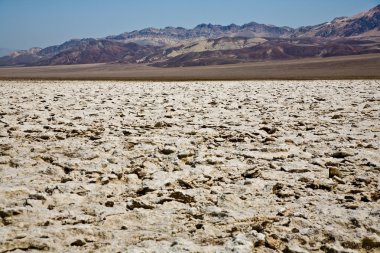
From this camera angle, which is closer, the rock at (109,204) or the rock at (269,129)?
the rock at (109,204)

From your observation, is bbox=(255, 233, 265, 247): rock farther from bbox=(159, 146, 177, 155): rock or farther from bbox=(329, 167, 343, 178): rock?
bbox=(159, 146, 177, 155): rock

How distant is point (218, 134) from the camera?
240 inches

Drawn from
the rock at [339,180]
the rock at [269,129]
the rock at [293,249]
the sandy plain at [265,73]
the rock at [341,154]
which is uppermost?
the sandy plain at [265,73]

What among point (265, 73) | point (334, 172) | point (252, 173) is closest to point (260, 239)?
point (252, 173)

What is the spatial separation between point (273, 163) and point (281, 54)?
146879 mm

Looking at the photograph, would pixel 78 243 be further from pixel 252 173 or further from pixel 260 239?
pixel 252 173

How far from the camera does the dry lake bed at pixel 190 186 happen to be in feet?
8.53

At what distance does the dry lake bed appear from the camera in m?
2.60

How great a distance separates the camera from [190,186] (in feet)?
12.1

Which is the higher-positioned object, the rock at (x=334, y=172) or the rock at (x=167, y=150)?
the rock at (x=167, y=150)

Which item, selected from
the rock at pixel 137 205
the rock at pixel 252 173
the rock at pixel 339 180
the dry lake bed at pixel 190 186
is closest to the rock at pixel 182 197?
the dry lake bed at pixel 190 186

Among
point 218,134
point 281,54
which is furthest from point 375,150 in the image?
point 281,54

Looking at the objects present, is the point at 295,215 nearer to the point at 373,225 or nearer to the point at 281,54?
the point at 373,225

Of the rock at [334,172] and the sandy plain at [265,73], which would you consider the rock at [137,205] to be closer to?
the rock at [334,172]
